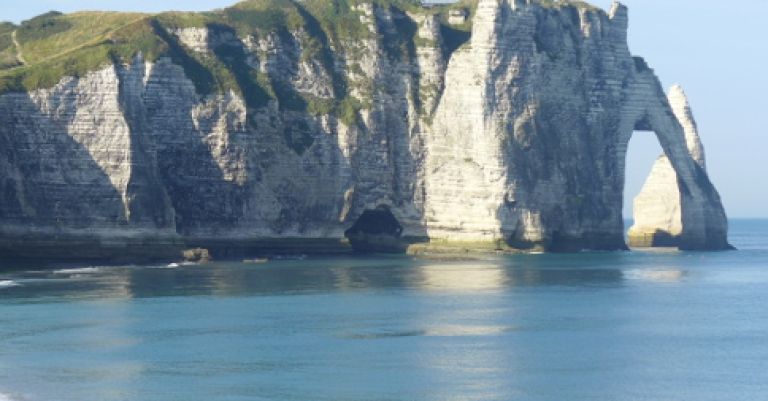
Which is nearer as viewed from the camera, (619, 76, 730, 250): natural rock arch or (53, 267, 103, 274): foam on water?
(53, 267, 103, 274): foam on water

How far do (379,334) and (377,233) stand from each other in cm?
6135

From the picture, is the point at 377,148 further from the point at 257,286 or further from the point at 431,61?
the point at 257,286

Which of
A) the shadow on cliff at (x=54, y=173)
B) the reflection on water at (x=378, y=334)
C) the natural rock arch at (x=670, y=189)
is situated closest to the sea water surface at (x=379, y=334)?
the reflection on water at (x=378, y=334)

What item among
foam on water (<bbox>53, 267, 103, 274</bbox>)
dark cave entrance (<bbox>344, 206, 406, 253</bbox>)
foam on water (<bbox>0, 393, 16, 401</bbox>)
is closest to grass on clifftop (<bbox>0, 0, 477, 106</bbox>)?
dark cave entrance (<bbox>344, 206, 406, 253</bbox>)

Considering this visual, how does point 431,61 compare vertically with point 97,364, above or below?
above

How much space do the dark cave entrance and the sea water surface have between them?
24.0 metres

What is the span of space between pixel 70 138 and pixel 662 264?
145 ft

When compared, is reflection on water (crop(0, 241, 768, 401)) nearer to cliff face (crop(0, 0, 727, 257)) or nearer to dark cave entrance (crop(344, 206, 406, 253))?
cliff face (crop(0, 0, 727, 257))

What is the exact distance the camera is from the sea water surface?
47.1m

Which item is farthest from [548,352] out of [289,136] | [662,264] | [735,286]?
[289,136]

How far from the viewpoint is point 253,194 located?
113375 mm

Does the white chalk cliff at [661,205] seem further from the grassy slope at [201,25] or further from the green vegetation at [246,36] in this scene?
the green vegetation at [246,36]

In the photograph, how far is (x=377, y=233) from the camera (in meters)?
122

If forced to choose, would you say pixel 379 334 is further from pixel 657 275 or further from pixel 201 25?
pixel 201 25
